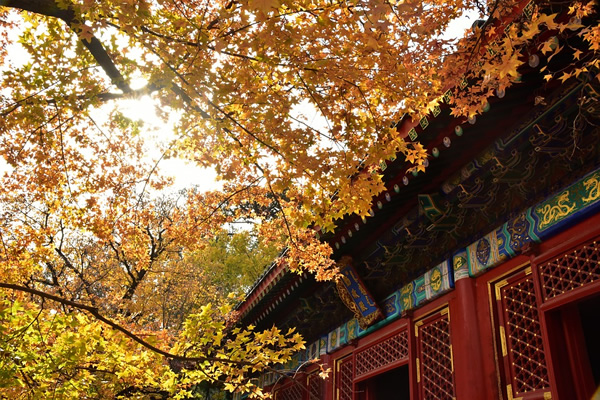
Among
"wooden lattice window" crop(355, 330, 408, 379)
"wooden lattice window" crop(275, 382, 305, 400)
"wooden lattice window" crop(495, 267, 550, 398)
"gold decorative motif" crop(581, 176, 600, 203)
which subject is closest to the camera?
"gold decorative motif" crop(581, 176, 600, 203)

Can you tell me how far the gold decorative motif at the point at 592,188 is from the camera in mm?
3168

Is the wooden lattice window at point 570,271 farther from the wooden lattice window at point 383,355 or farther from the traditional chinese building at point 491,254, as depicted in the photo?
the wooden lattice window at point 383,355

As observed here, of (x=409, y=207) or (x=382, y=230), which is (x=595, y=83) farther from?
(x=382, y=230)

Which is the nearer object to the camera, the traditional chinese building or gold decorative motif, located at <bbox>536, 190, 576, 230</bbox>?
the traditional chinese building

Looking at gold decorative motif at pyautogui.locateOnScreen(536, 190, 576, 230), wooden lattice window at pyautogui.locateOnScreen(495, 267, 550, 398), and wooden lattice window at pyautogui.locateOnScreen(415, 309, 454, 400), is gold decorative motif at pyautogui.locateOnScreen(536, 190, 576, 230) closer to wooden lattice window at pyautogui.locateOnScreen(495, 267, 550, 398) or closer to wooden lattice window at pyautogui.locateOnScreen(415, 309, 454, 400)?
wooden lattice window at pyautogui.locateOnScreen(495, 267, 550, 398)

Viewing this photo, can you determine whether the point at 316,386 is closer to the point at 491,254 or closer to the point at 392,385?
the point at 392,385

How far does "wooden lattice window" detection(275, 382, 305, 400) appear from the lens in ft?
Answer: 27.5

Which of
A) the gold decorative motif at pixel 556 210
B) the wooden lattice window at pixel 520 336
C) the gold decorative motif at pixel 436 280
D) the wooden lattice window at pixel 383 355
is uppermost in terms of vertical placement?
the gold decorative motif at pixel 436 280

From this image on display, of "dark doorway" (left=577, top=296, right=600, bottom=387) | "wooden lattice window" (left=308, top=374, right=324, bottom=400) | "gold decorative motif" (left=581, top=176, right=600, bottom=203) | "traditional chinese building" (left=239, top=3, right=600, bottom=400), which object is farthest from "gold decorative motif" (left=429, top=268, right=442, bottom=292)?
"wooden lattice window" (left=308, top=374, right=324, bottom=400)

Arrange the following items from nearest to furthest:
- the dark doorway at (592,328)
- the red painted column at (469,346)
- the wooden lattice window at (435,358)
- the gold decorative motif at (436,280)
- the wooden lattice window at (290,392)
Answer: the red painted column at (469,346) < the wooden lattice window at (435,358) < the gold decorative motif at (436,280) < the dark doorway at (592,328) < the wooden lattice window at (290,392)

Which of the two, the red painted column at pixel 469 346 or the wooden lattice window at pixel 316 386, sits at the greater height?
the wooden lattice window at pixel 316 386

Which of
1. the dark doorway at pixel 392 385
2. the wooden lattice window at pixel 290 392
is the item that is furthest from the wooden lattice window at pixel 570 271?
the wooden lattice window at pixel 290 392

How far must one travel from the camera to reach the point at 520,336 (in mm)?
3793

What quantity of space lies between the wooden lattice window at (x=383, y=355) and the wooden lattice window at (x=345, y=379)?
336mm
